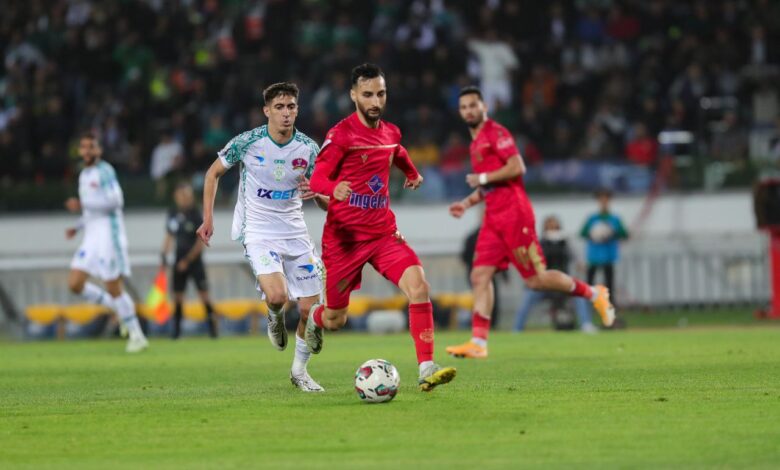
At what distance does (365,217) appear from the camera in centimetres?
1080

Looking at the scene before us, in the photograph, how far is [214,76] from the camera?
1152 inches

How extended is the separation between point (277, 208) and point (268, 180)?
26 cm

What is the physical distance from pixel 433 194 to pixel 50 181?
715 cm

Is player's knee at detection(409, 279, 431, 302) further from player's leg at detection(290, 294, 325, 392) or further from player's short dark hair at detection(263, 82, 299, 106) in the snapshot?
player's short dark hair at detection(263, 82, 299, 106)

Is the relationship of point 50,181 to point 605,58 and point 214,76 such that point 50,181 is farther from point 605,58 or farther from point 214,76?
point 605,58

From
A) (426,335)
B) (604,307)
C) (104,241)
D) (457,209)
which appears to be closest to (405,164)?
(426,335)

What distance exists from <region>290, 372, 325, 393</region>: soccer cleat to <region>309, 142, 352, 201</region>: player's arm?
1.61 meters

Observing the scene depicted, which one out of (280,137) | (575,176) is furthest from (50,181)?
(280,137)

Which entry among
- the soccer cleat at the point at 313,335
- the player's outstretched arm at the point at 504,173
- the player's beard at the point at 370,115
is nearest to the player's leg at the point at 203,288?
the player's outstretched arm at the point at 504,173

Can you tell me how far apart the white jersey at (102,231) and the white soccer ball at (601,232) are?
308 inches

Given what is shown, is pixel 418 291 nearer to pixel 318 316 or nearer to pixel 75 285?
pixel 318 316

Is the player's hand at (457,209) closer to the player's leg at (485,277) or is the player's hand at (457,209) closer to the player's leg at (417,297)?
the player's leg at (485,277)

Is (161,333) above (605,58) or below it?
below

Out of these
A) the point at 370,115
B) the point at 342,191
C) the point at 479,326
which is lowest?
the point at 479,326
